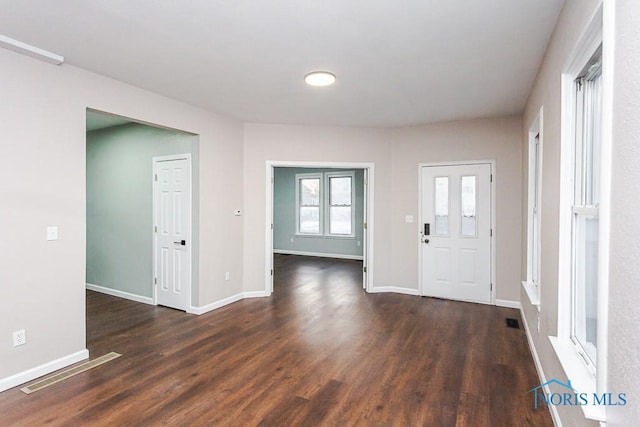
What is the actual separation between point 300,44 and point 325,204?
662 centimetres

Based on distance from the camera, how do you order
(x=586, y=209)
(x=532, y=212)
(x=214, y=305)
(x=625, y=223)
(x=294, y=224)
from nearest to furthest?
(x=625, y=223) → (x=586, y=209) → (x=532, y=212) → (x=214, y=305) → (x=294, y=224)

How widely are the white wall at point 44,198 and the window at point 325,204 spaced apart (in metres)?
5.88

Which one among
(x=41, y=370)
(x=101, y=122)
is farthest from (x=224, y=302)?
(x=101, y=122)

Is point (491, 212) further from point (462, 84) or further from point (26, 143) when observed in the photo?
point (26, 143)

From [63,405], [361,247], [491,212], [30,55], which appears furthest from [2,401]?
[361,247]

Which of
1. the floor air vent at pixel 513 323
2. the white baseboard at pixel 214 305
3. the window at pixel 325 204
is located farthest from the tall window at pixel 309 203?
the floor air vent at pixel 513 323

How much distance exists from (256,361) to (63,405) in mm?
1386

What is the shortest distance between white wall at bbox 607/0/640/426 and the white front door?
13.7 feet

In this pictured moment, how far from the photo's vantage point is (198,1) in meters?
2.04

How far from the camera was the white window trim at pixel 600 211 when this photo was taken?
1245 millimetres

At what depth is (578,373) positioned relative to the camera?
1.64 meters

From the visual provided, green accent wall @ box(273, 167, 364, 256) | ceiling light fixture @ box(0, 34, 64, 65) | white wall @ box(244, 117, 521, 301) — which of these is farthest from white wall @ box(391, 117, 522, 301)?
ceiling light fixture @ box(0, 34, 64, 65)

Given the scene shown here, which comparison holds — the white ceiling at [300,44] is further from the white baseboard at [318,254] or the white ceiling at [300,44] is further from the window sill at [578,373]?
the white baseboard at [318,254]

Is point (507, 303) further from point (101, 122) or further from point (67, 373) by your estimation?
point (101, 122)
